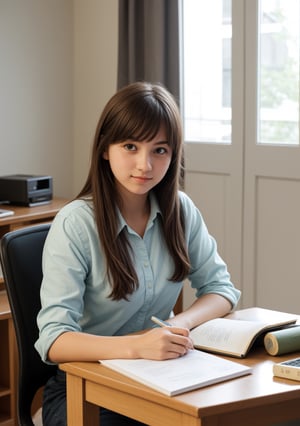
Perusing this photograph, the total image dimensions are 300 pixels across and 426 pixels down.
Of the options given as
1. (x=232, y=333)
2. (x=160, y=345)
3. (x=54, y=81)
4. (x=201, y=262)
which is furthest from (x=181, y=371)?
(x=54, y=81)

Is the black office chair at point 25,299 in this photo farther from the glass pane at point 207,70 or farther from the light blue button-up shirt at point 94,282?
the glass pane at point 207,70

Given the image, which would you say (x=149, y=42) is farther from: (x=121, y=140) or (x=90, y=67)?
(x=121, y=140)

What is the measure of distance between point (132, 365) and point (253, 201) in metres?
2.29

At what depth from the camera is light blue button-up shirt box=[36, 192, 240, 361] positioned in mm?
1872

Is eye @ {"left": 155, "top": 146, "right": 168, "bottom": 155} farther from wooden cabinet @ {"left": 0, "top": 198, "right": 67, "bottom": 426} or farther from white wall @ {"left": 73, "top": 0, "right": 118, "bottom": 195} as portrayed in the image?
white wall @ {"left": 73, "top": 0, "right": 118, "bottom": 195}

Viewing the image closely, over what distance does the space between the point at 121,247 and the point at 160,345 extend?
369 millimetres

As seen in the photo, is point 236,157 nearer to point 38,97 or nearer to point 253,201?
point 253,201

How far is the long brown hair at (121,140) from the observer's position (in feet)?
6.34

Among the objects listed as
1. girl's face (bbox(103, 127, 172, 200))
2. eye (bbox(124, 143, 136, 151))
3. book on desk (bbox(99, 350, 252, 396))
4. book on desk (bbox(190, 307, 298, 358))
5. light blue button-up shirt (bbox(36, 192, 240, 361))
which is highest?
eye (bbox(124, 143, 136, 151))

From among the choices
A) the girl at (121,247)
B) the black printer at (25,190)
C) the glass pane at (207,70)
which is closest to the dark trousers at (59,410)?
the girl at (121,247)

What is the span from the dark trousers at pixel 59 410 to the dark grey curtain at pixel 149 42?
226 cm

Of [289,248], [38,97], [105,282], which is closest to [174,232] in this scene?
[105,282]

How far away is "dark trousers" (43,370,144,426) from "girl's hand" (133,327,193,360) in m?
0.25

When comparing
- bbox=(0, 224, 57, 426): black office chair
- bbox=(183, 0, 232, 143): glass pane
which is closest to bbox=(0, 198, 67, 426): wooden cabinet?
bbox=(0, 224, 57, 426): black office chair
